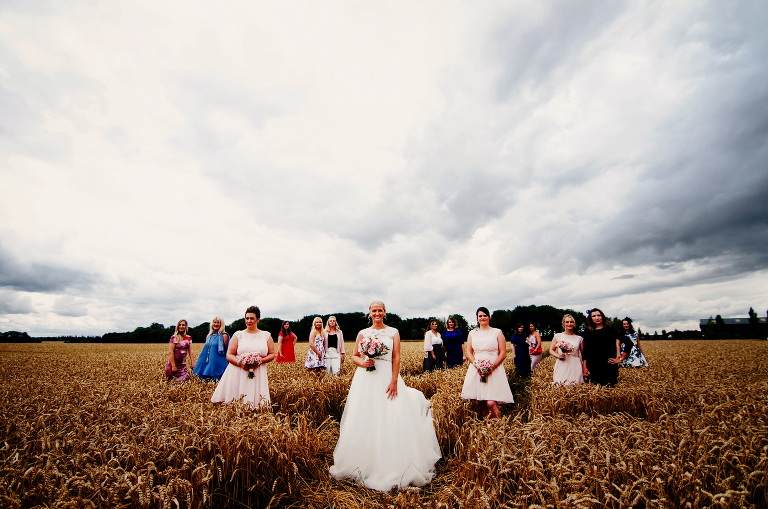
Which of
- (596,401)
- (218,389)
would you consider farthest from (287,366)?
(596,401)

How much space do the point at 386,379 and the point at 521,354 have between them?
8.44 metres

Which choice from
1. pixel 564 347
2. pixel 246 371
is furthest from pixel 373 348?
pixel 564 347

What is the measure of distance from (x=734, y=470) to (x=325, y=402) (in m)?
7.26

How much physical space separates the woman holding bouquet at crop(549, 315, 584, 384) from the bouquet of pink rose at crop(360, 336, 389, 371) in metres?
4.89

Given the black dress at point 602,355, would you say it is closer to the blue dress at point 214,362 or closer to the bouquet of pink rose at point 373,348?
the bouquet of pink rose at point 373,348

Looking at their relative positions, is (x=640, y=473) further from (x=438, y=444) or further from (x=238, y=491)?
(x=238, y=491)

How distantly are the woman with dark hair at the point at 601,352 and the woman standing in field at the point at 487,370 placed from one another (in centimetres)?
206

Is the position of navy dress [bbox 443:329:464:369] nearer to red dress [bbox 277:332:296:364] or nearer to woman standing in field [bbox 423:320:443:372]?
woman standing in field [bbox 423:320:443:372]

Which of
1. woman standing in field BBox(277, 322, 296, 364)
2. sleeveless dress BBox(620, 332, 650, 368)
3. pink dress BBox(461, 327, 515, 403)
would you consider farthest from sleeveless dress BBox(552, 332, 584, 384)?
woman standing in field BBox(277, 322, 296, 364)

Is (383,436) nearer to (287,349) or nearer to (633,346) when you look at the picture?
(287,349)

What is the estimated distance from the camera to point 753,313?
9719cm

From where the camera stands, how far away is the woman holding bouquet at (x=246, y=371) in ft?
21.4

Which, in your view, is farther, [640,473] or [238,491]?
[238,491]

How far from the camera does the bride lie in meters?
4.79
